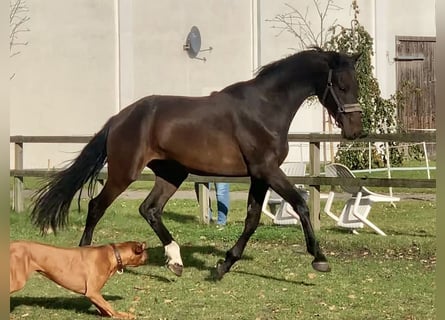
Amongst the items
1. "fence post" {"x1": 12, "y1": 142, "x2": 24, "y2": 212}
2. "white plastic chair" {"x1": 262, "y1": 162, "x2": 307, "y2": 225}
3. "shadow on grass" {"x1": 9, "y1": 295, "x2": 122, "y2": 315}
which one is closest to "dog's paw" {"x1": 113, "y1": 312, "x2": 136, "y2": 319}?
"shadow on grass" {"x1": 9, "y1": 295, "x2": 122, "y2": 315}

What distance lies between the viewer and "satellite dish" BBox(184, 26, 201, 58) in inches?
795

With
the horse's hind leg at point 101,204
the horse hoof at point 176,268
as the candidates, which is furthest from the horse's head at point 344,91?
the horse's hind leg at point 101,204

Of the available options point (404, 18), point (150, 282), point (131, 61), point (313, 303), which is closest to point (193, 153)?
point (150, 282)

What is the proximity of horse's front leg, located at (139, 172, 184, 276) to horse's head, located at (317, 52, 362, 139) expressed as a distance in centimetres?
172

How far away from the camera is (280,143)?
20.7 feet

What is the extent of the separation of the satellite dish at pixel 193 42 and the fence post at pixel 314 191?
11166 mm

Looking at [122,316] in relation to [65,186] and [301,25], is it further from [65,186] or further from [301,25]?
[301,25]

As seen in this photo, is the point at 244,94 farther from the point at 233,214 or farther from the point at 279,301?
the point at 233,214

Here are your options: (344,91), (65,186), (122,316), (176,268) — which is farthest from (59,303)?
(344,91)

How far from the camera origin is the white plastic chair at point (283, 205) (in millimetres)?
10086

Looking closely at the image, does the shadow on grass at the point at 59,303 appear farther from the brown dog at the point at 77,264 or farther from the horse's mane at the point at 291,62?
the horse's mane at the point at 291,62

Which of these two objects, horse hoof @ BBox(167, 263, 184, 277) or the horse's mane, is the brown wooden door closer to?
the horse's mane

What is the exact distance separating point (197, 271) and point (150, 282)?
1.91 ft

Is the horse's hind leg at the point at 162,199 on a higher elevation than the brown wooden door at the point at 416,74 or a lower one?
lower
